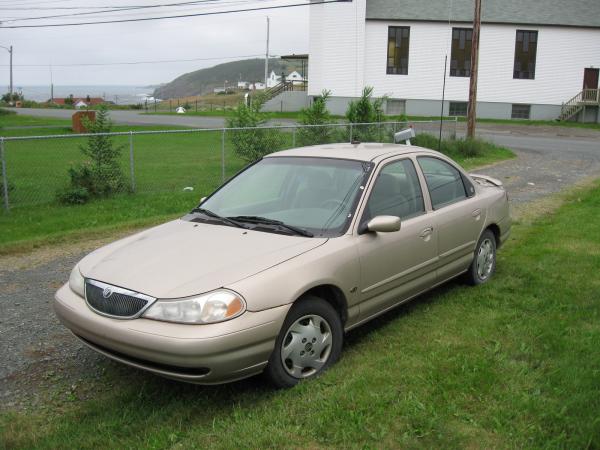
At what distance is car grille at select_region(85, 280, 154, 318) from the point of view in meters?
3.86

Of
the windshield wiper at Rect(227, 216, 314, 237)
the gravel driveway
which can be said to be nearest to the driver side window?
the windshield wiper at Rect(227, 216, 314, 237)

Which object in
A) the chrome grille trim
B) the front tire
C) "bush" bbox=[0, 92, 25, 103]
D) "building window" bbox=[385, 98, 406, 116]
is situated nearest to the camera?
the chrome grille trim

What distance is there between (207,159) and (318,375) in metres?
15.8

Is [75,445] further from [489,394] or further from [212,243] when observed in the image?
[489,394]

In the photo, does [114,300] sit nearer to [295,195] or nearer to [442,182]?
[295,195]

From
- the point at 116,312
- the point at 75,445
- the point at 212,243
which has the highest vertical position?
the point at 212,243

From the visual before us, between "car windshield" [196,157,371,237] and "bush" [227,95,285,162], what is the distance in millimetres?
9736

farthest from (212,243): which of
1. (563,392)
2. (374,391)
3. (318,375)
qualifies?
(563,392)

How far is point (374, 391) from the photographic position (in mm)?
3979

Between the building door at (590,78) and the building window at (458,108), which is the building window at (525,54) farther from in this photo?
the building window at (458,108)

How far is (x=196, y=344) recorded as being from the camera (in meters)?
3.64

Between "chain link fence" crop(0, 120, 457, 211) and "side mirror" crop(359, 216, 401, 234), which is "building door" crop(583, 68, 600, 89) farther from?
"side mirror" crop(359, 216, 401, 234)

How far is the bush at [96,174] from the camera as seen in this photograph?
11383 millimetres

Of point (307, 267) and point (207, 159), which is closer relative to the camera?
point (307, 267)
